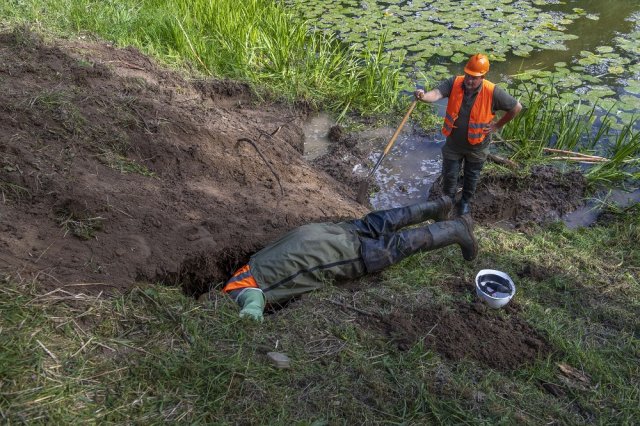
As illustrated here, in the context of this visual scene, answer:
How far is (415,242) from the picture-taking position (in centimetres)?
396

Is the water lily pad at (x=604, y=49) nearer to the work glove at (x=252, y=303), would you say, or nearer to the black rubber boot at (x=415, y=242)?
the black rubber boot at (x=415, y=242)

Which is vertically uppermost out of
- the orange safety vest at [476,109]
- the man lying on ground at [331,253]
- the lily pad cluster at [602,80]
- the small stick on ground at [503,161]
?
the orange safety vest at [476,109]

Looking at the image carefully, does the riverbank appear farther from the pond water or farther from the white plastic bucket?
the pond water

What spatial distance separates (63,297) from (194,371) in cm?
78

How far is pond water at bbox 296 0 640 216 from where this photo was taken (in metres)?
5.92

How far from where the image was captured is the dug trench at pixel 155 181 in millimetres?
3326

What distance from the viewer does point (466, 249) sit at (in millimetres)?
4113

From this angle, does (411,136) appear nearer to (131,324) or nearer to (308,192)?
(308,192)

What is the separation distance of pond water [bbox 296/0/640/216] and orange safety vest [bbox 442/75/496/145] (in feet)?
3.11

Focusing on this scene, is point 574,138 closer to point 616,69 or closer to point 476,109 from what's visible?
point 476,109

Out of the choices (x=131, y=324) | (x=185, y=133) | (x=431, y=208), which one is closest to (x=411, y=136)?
(x=431, y=208)

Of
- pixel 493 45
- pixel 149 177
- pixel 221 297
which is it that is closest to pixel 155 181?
pixel 149 177


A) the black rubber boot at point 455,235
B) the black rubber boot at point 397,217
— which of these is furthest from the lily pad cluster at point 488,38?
the black rubber boot at point 455,235

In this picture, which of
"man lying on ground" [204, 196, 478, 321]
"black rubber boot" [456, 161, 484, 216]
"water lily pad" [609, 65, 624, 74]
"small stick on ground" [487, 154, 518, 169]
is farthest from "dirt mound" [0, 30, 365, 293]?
"water lily pad" [609, 65, 624, 74]
